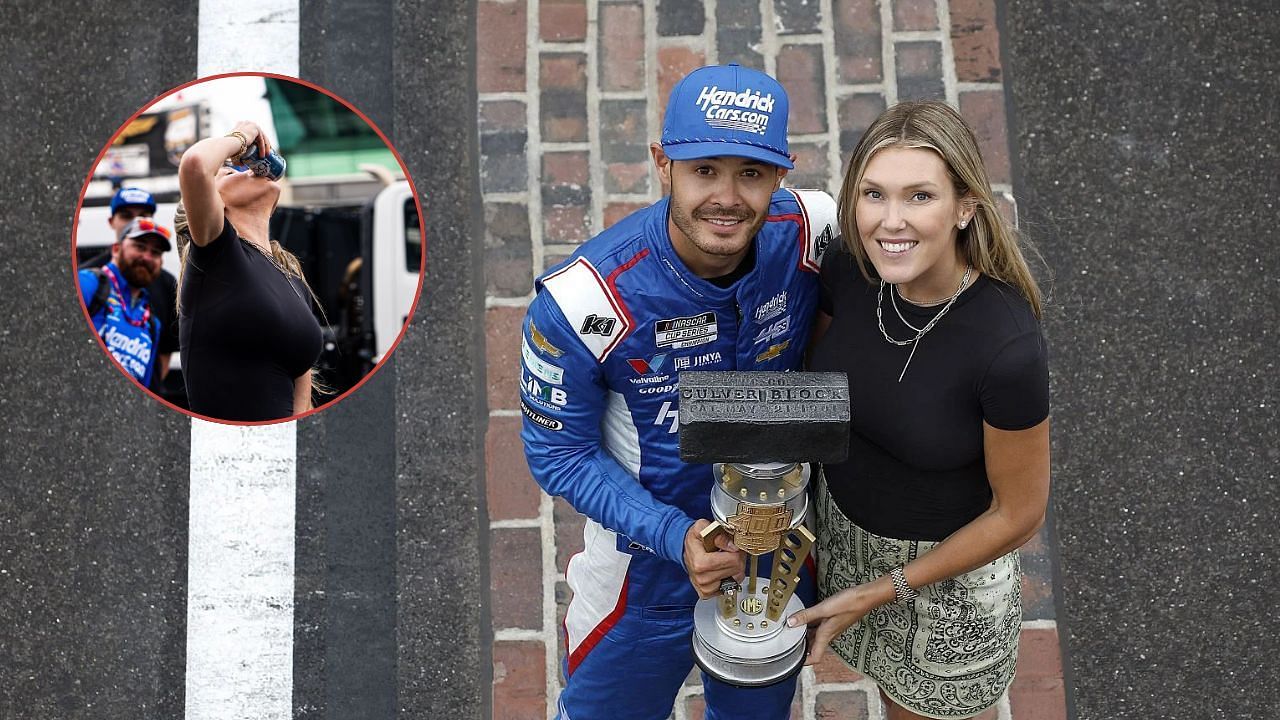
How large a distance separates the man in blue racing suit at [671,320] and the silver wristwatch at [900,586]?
44 cm

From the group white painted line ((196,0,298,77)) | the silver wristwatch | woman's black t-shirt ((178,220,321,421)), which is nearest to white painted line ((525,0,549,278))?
white painted line ((196,0,298,77))

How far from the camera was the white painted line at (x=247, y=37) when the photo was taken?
473 centimetres

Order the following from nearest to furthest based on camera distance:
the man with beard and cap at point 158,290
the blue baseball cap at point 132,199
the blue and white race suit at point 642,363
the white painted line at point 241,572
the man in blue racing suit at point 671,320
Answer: the man in blue racing suit at point 671,320
the blue and white race suit at point 642,363
the man with beard and cap at point 158,290
the blue baseball cap at point 132,199
the white painted line at point 241,572

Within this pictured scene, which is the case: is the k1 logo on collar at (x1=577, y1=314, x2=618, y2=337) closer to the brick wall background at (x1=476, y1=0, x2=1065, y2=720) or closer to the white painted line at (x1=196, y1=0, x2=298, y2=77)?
the brick wall background at (x1=476, y1=0, x2=1065, y2=720)

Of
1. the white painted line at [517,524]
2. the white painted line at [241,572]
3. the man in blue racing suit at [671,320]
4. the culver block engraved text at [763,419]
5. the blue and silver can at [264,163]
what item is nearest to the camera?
the culver block engraved text at [763,419]

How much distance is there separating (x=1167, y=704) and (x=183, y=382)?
147 inches

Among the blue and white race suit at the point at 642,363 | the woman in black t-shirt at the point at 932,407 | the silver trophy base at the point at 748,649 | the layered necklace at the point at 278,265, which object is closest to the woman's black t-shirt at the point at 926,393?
the woman in black t-shirt at the point at 932,407

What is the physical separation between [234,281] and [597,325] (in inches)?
45.9

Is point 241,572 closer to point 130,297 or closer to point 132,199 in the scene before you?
point 130,297

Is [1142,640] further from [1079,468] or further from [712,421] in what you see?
[712,421]

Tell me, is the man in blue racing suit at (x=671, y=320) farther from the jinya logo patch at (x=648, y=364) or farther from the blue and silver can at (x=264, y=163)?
the blue and silver can at (x=264, y=163)

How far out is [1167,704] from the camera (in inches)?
171

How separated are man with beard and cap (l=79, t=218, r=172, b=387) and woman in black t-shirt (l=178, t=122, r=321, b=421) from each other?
11.0 inches

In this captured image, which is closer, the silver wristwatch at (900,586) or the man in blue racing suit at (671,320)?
the man in blue racing suit at (671,320)
